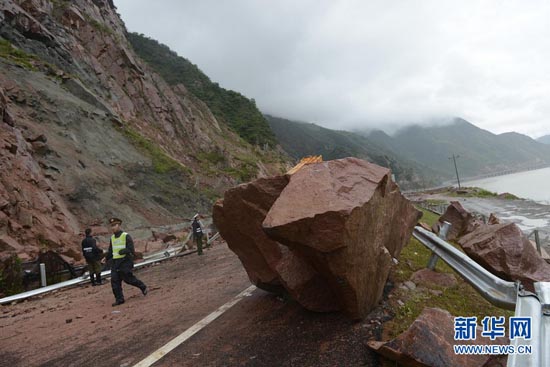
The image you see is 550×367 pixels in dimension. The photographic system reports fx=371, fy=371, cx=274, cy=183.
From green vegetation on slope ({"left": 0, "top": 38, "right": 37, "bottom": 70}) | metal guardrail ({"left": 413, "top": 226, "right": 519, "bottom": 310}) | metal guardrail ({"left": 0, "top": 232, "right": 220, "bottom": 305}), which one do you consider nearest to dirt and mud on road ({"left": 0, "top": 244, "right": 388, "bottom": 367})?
metal guardrail ({"left": 413, "top": 226, "right": 519, "bottom": 310})

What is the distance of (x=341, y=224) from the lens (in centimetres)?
309

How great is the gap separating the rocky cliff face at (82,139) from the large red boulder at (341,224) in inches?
402

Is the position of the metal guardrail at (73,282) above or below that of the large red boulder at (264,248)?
below

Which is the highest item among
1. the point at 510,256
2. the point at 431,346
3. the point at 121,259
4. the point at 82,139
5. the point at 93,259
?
the point at 82,139

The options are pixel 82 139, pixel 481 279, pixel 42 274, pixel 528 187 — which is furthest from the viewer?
pixel 528 187

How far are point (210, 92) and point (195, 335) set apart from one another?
68.5 m

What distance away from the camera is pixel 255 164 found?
45094 mm

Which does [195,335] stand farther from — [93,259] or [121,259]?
[93,259]

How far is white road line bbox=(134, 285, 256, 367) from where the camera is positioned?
11.9ft

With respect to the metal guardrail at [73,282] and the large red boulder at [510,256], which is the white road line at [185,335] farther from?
the metal guardrail at [73,282]

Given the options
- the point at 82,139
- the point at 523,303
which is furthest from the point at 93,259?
the point at 82,139

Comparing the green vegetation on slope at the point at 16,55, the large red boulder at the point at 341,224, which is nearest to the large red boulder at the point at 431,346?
the large red boulder at the point at 341,224

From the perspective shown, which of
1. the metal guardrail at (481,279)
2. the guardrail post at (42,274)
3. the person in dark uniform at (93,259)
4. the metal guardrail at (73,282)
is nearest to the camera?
the metal guardrail at (481,279)

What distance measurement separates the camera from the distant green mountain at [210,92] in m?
62.3
